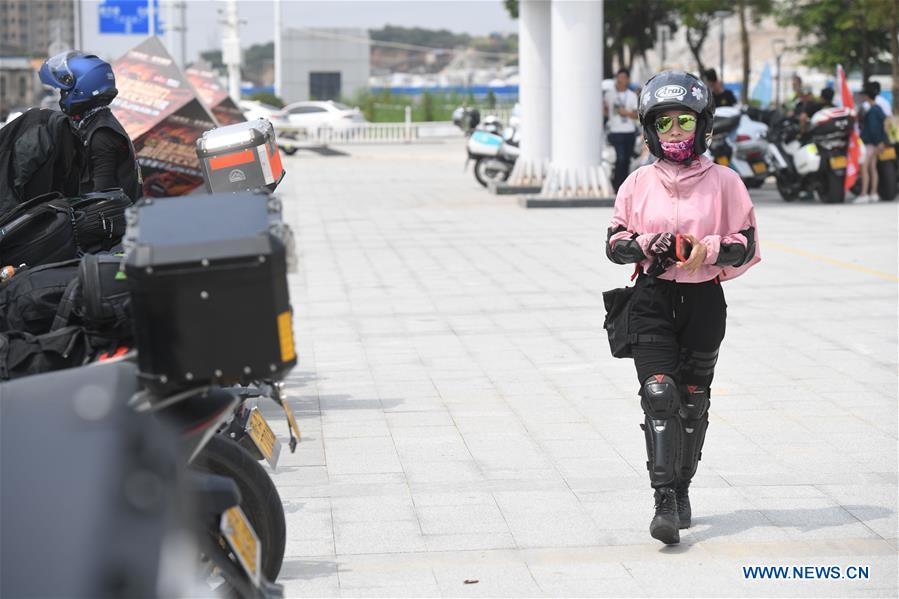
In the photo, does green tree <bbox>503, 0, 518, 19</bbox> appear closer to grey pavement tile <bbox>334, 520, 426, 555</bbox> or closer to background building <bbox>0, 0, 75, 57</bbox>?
grey pavement tile <bbox>334, 520, 426, 555</bbox>

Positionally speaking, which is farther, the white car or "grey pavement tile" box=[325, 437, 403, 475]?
the white car

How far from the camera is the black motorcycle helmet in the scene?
550cm

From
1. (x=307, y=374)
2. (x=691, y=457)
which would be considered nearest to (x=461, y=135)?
(x=307, y=374)

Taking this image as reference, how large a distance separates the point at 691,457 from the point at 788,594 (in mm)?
848

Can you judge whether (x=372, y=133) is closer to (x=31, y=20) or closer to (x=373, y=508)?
(x=373, y=508)

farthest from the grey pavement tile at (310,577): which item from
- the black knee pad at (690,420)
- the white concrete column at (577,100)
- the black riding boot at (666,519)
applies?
the white concrete column at (577,100)

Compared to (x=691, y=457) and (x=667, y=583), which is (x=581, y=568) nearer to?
(x=667, y=583)

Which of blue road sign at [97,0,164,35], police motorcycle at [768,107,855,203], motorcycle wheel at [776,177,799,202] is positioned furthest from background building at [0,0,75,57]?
police motorcycle at [768,107,855,203]

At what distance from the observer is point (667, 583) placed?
5.04m

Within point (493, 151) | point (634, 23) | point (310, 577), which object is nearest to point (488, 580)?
point (310, 577)

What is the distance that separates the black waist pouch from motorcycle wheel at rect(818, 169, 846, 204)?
1584 centimetres

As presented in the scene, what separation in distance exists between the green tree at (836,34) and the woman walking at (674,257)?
45.4 metres

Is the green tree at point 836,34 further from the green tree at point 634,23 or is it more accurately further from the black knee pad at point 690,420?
the black knee pad at point 690,420

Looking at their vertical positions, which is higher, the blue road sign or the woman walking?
the blue road sign
